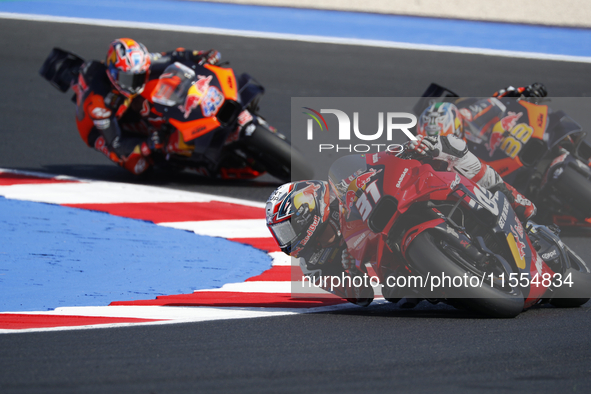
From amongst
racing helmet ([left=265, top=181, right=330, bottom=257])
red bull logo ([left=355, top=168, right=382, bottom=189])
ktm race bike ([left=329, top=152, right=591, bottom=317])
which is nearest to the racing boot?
ktm race bike ([left=329, top=152, right=591, bottom=317])

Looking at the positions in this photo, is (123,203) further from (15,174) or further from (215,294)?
(215,294)

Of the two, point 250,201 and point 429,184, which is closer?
point 429,184

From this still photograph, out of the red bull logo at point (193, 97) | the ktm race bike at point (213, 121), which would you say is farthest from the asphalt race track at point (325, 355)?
the red bull logo at point (193, 97)

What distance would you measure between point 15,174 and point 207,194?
2.10m

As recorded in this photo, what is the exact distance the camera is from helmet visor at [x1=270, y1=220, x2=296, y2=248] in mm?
3836

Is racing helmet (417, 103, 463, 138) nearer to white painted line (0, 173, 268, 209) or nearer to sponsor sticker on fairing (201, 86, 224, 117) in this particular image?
white painted line (0, 173, 268, 209)

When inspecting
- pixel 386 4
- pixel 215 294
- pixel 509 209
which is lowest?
pixel 215 294

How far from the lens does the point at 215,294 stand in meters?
4.68

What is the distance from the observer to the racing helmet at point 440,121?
229 inches

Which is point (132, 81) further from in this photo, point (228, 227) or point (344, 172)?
point (344, 172)

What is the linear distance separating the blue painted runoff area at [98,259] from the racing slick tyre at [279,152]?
56.9 inches

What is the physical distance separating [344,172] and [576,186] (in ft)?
9.03

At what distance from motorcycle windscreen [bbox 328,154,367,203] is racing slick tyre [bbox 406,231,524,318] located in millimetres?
597

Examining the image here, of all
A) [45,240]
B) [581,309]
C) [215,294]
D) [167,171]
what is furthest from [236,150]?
[581,309]
